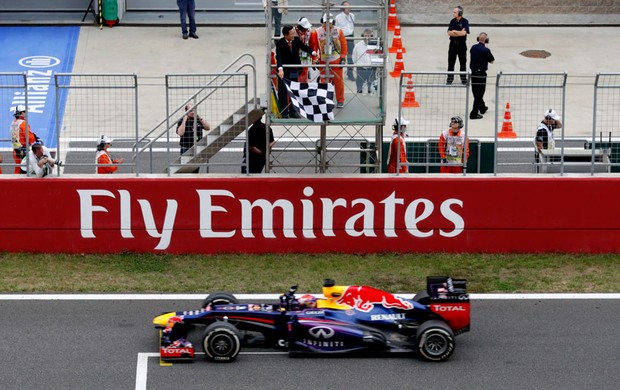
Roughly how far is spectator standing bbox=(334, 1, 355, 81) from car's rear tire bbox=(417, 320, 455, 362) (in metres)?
5.09

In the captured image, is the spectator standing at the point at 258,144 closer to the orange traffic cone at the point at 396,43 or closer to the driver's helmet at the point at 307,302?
the driver's helmet at the point at 307,302

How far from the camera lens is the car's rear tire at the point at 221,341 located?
45.3 ft

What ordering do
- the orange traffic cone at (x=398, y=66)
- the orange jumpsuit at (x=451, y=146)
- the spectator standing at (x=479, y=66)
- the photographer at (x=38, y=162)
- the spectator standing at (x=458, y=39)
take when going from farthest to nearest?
the orange traffic cone at (x=398, y=66) → the spectator standing at (x=458, y=39) → the spectator standing at (x=479, y=66) → the orange jumpsuit at (x=451, y=146) → the photographer at (x=38, y=162)

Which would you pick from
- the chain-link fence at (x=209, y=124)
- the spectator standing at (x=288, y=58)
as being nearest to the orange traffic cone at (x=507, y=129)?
the chain-link fence at (x=209, y=124)

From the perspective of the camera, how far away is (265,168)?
60.6 ft

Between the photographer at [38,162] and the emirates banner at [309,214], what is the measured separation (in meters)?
0.21

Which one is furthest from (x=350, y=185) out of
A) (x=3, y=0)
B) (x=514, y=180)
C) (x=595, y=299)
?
(x=3, y=0)

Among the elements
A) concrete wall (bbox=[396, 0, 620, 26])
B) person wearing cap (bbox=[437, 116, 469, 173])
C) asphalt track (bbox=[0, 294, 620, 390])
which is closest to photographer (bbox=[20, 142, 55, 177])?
asphalt track (bbox=[0, 294, 620, 390])

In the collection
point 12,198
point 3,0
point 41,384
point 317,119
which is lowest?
point 41,384

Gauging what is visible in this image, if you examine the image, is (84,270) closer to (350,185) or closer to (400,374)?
(350,185)

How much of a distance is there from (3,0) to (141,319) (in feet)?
58.0

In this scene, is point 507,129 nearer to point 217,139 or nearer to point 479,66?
point 479,66

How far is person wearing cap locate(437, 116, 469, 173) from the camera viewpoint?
18547 millimetres

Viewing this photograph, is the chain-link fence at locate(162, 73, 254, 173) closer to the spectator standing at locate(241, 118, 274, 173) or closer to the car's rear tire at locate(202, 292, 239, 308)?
the spectator standing at locate(241, 118, 274, 173)
